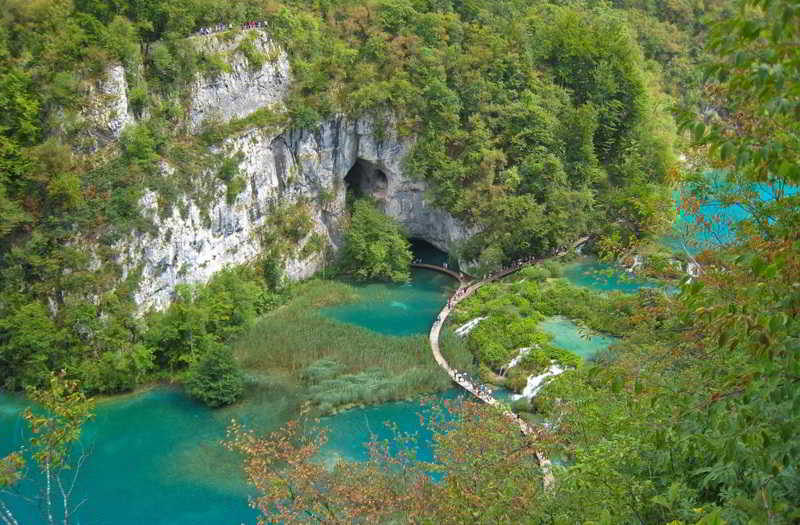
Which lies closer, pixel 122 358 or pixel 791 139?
pixel 791 139

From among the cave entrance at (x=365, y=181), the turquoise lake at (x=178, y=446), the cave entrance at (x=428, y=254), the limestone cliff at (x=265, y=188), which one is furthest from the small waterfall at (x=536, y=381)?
the cave entrance at (x=365, y=181)

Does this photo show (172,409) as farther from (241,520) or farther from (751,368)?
(751,368)

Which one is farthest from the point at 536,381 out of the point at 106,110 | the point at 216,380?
the point at 106,110

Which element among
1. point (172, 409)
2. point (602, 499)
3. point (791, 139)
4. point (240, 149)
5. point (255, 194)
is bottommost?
point (172, 409)

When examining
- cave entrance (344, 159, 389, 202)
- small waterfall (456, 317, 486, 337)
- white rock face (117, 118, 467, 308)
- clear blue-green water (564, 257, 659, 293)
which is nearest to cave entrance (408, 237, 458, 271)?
white rock face (117, 118, 467, 308)

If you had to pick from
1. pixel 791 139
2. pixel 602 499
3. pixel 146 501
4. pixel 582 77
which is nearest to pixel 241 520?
pixel 146 501

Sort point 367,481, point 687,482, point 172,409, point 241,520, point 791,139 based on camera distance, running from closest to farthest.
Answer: point 791,139 < point 687,482 < point 367,481 < point 241,520 < point 172,409

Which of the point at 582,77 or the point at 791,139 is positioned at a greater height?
the point at 791,139
